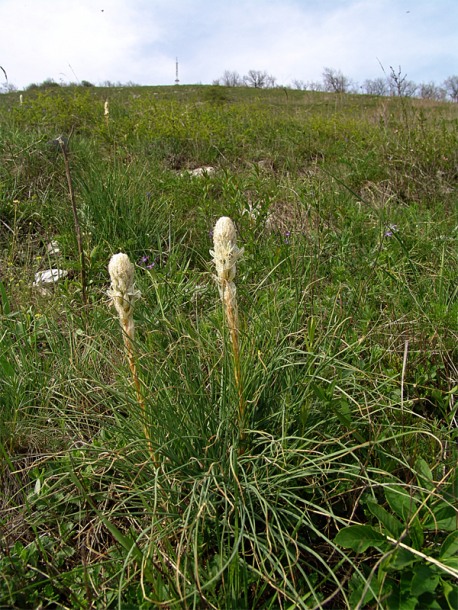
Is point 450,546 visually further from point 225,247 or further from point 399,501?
point 225,247

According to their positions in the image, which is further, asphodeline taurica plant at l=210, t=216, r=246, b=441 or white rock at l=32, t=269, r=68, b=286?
white rock at l=32, t=269, r=68, b=286

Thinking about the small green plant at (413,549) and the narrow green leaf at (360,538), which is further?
the narrow green leaf at (360,538)

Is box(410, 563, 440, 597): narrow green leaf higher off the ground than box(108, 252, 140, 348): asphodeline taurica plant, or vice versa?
box(108, 252, 140, 348): asphodeline taurica plant

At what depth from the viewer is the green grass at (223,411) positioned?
136cm

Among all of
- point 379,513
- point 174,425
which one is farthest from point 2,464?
point 379,513

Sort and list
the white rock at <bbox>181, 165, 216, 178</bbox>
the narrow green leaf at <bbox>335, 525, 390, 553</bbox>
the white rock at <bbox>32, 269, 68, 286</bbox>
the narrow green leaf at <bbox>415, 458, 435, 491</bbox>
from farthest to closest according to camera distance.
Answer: the white rock at <bbox>181, 165, 216, 178</bbox>
the white rock at <bbox>32, 269, 68, 286</bbox>
the narrow green leaf at <bbox>415, 458, 435, 491</bbox>
the narrow green leaf at <bbox>335, 525, 390, 553</bbox>

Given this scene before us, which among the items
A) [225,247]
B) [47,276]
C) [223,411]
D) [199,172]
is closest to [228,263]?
[225,247]

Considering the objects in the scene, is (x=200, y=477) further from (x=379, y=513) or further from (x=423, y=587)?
(x=423, y=587)

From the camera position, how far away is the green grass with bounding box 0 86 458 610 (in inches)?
53.5

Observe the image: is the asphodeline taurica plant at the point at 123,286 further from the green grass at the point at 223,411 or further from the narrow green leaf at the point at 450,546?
the narrow green leaf at the point at 450,546

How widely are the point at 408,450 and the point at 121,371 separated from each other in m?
1.19

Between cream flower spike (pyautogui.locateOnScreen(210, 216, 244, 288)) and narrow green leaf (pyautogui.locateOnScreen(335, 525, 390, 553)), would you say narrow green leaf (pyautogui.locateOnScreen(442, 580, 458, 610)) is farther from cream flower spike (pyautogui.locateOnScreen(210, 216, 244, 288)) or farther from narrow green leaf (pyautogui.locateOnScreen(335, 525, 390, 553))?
cream flower spike (pyautogui.locateOnScreen(210, 216, 244, 288))

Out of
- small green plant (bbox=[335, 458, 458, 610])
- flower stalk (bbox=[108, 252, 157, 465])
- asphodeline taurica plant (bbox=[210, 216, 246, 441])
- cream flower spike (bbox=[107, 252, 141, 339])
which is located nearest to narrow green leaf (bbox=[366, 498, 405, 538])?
small green plant (bbox=[335, 458, 458, 610])

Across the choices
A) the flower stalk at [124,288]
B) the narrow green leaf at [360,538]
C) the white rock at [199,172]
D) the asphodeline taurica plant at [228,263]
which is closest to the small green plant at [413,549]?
the narrow green leaf at [360,538]
